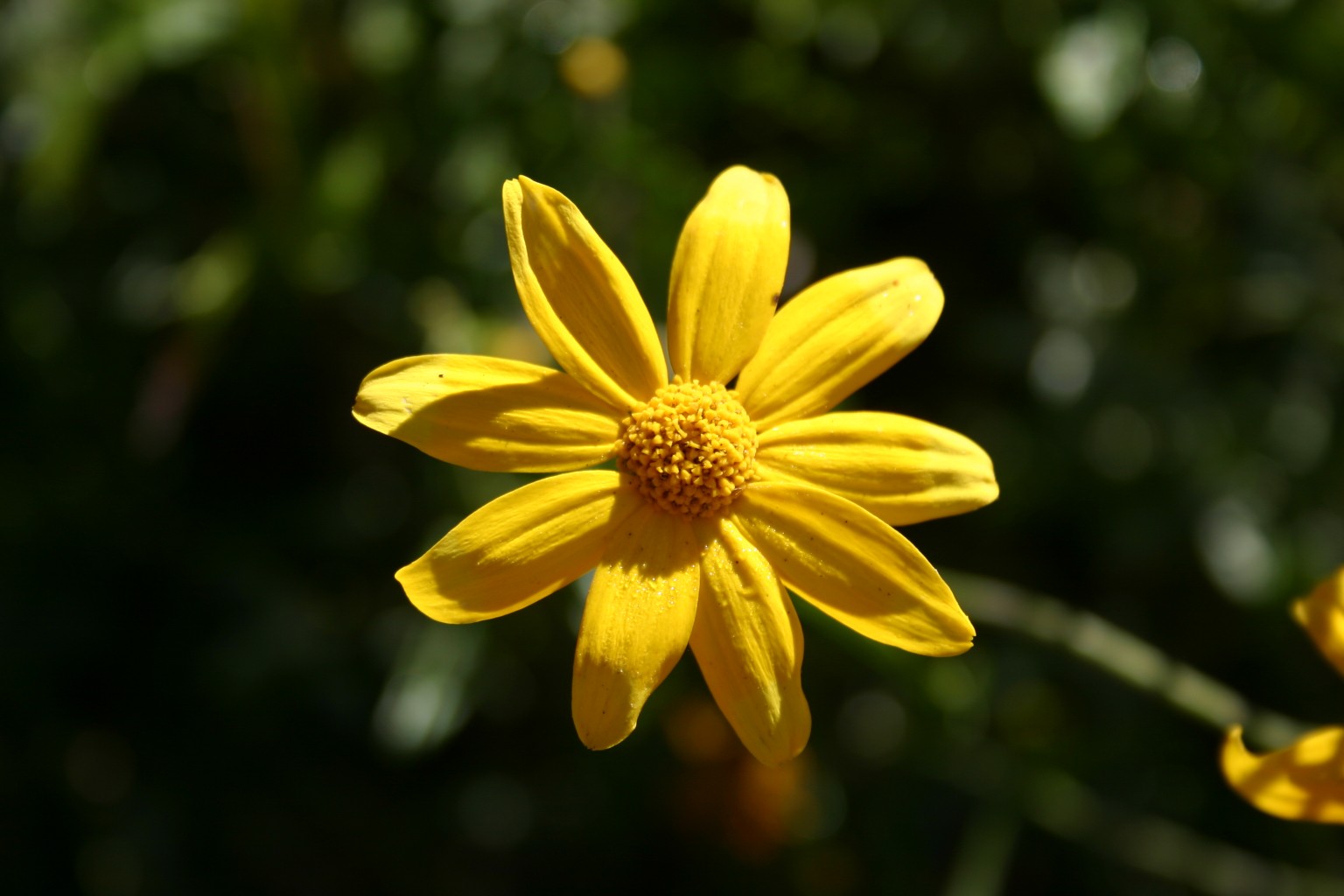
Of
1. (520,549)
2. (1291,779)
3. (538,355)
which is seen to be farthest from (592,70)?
(1291,779)

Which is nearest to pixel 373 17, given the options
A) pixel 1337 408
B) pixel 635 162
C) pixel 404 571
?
pixel 635 162

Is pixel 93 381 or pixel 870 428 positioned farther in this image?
pixel 93 381

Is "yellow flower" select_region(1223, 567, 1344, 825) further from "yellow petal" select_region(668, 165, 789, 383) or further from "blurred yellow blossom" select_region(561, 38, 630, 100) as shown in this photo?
"blurred yellow blossom" select_region(561, 38, 630, 100)

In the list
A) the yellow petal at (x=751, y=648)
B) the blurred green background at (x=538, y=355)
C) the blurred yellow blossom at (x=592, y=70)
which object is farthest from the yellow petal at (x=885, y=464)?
the blurred yellow blossom at (x=592, y=70)

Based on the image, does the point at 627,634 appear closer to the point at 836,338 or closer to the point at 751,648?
the point at 751,648

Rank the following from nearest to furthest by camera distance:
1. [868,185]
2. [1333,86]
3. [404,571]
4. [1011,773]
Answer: [404,571] → [1011,773] → [1333,86] → [868,185]

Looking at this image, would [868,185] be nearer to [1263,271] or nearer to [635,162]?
[635,162]

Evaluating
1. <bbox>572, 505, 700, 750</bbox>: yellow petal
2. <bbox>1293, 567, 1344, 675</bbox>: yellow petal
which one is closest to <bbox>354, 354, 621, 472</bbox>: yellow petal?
<bbox>572, 505, 700, 750</bbox>: yellow petal
